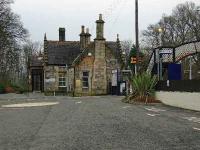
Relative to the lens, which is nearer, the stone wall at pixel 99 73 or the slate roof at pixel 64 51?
the stone wall at pixel 99 73

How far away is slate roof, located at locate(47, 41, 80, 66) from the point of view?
69500mm

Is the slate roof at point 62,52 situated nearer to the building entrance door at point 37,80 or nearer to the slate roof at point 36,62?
the slate roof at point 36,62

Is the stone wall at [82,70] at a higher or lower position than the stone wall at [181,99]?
higher

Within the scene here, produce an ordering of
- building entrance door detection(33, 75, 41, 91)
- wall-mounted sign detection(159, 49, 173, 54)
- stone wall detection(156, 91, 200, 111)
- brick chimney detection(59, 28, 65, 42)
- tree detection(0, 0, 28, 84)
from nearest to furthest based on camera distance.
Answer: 1. stone wall detection(156, 91, 200, 111)
2. wall-mounted sign detection(159, 49, 173, 54)
3. tree detection(0, 0, 28, 84)
4. brick chimney detection(59, 28, 65, 42)
5. building entrance door detection(33, 75, 41, 91)

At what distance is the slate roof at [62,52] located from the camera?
69.5m

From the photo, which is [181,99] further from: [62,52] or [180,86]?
[62,52]

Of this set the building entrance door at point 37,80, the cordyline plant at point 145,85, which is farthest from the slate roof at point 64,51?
the cordyline plant at point 145,85

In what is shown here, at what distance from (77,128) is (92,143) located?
3763mm

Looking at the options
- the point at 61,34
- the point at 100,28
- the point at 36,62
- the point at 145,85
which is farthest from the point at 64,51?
the point at 145,85

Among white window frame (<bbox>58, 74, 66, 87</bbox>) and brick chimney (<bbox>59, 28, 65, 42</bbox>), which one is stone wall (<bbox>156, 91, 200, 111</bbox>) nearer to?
white window frame (<bbox>58, 74, 66, 87</bbox>)

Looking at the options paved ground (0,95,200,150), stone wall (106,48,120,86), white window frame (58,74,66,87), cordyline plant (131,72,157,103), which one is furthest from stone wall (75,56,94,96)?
paved ground (0,95,200,150)

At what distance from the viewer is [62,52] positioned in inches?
2768

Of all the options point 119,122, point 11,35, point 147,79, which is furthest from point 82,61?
point 119,122

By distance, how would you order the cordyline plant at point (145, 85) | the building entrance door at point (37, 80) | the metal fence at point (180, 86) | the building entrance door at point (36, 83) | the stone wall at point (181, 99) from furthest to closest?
the building entrance door at point (36, 83), the building entrance door at point (37, 80), the cordyline plant at point (145, 85), the metal fence at point (180, 86), the stone wall at point (181, 99)
